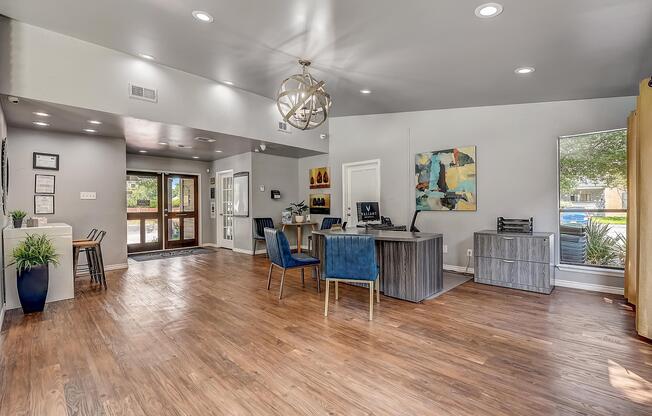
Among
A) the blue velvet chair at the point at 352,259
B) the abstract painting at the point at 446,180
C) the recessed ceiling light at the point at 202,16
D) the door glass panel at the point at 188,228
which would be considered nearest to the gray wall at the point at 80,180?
the door glass panel at the point at 188,228

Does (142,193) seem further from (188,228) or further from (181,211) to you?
(188,228)

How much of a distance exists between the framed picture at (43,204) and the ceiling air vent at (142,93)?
2505 millimetres

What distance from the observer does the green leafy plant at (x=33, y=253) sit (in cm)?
341

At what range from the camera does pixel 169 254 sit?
719cm

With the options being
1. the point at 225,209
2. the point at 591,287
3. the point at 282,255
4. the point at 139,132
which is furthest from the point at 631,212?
the point at 225,209

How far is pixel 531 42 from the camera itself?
2986 millimetres

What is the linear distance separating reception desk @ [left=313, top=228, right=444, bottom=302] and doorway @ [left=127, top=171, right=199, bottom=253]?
19.0ft

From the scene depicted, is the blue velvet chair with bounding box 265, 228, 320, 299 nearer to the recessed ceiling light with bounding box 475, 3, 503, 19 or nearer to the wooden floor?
the wooden floor

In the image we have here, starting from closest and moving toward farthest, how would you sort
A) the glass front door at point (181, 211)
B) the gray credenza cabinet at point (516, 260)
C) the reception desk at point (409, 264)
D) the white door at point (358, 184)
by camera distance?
the reception desk at point (409, 264)
the gray credenza cabinet at point (516, 260)
the white door at point (358, 184)
the glass front door at point (181, 211)

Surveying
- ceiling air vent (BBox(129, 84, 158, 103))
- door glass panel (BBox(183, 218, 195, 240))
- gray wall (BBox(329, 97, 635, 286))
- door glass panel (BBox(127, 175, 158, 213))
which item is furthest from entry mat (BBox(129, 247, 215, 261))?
gray wall (BBox(329, 97, 635, 286))

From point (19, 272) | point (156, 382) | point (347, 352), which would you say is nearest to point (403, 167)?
point (347, 352)

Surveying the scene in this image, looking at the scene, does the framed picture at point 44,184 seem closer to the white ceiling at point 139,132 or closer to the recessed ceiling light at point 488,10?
the white ceiling at point 139,132

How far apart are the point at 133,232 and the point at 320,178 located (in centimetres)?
467

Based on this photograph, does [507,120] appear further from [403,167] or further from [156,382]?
[156,382]
